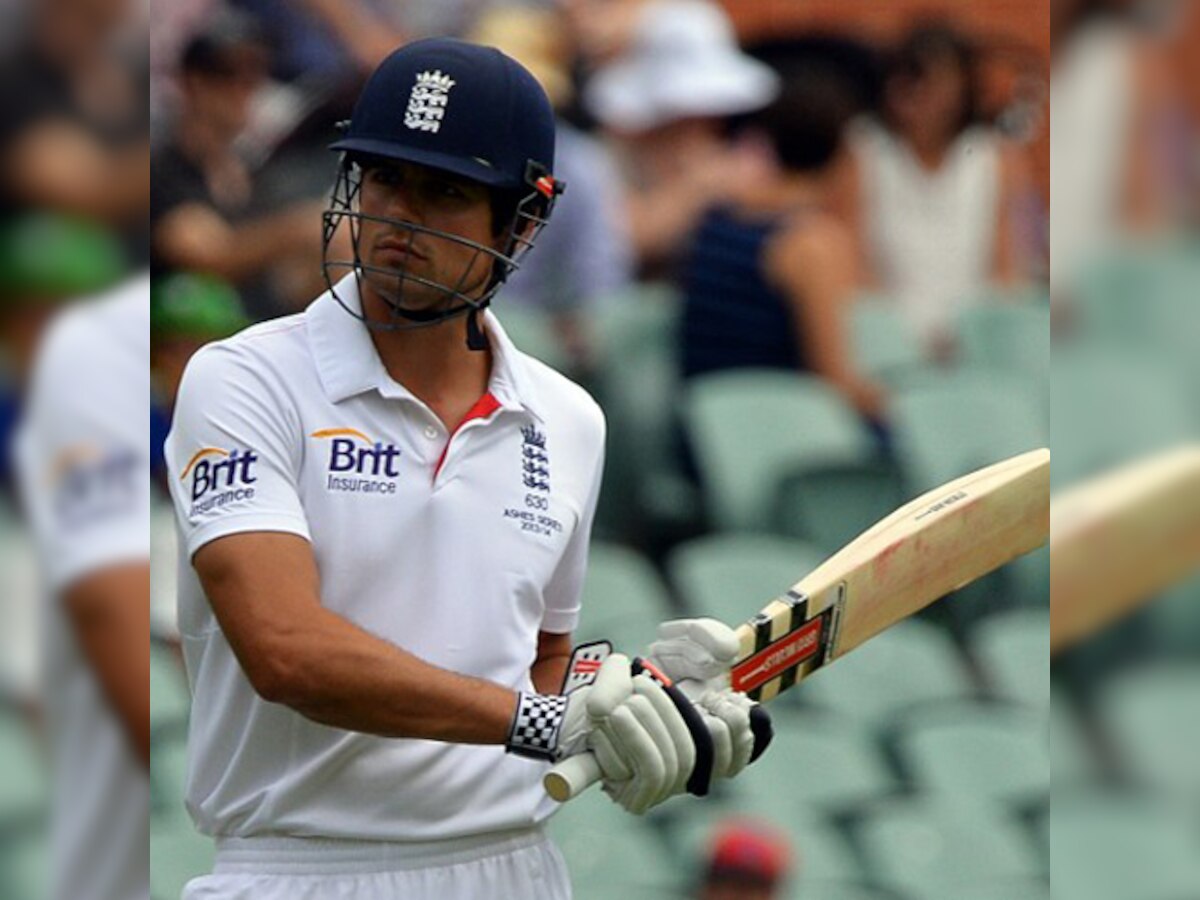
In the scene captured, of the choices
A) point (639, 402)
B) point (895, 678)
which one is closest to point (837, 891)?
point (895, 678)

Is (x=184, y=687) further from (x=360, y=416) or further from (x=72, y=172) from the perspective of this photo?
(x=72, y=172)

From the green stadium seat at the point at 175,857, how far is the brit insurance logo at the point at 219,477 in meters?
1.72

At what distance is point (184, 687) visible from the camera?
13.6ft

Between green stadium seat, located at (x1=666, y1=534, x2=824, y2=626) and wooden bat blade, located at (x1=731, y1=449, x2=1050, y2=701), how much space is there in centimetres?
167

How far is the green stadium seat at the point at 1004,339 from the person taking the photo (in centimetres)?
471

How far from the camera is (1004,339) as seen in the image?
478 cm

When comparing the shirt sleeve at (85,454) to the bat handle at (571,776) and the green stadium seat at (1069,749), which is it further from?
the green stadium seat at (1069,749)

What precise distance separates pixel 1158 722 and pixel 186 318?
286 cm

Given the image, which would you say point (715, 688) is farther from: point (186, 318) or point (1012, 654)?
point (1012, 654)

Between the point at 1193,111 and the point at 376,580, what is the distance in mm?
1267

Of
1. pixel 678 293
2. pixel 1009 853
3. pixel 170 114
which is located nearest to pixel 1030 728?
pixel 1009 853

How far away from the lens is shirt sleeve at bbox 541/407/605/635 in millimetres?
2660

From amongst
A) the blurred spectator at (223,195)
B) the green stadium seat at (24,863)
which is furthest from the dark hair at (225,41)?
the green stadium seat at (24,863)

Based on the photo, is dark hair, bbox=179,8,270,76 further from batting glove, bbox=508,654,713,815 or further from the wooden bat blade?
batting glove, bbox=508,654,713,815
